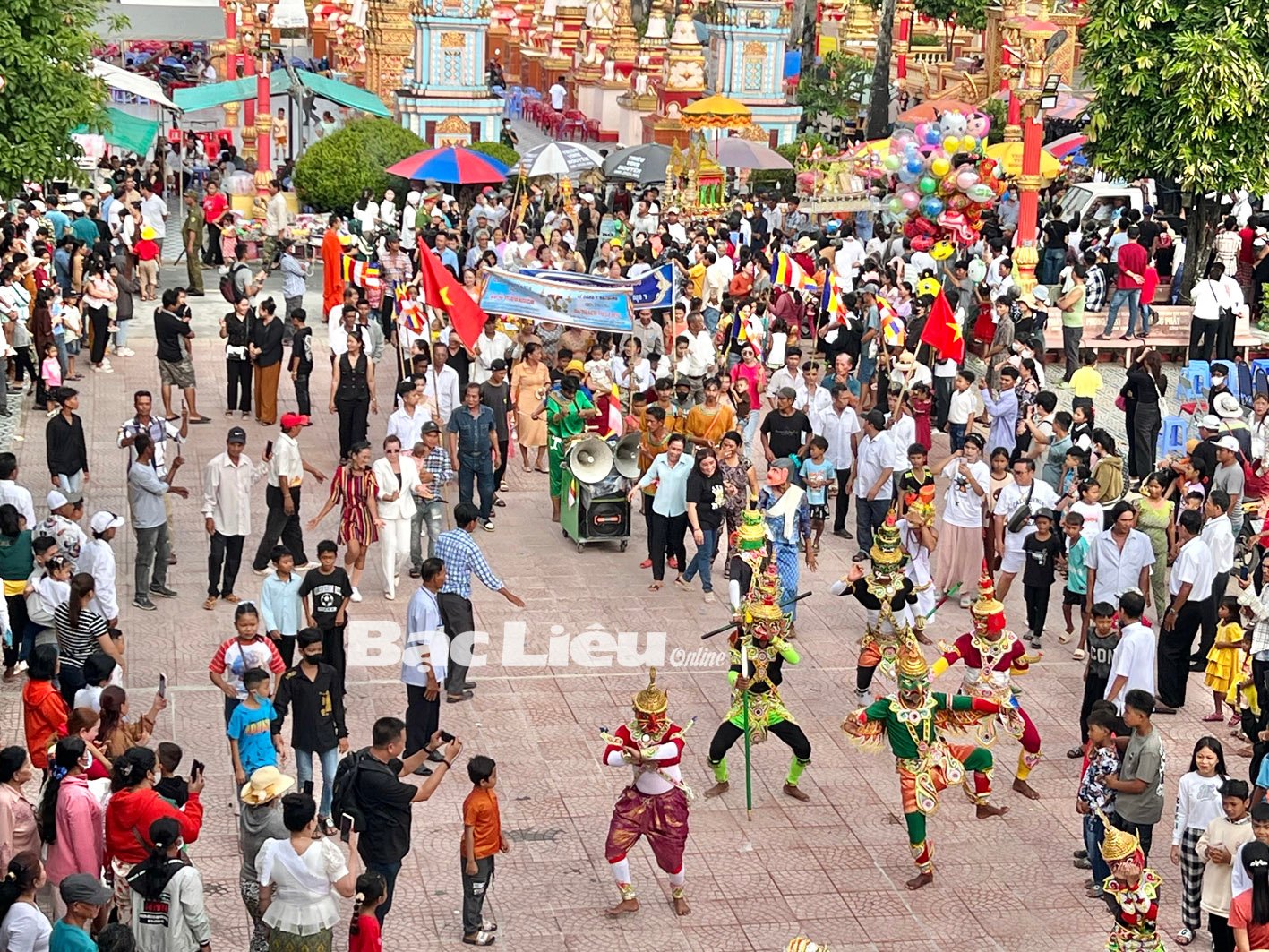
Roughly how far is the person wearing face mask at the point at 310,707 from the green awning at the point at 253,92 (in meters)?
25.3

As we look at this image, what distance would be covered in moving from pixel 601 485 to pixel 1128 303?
10554 millimetres

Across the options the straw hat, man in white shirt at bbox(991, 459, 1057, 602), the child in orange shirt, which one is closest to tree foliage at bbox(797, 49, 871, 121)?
man in white shirt at bbox(991, 459, 1057, 602)

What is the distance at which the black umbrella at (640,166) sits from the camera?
32.3 meters

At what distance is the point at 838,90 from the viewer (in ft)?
149

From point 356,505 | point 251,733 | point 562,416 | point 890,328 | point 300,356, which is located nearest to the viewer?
point 251,733

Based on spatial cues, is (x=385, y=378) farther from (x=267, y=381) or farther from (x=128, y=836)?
(x=128, y=836)

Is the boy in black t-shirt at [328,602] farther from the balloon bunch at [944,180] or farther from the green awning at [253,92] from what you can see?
the green awning at [253,92]

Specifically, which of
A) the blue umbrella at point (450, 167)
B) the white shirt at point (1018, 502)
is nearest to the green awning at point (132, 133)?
the blue umbrella at point (450, 167)

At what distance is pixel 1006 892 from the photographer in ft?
36.5

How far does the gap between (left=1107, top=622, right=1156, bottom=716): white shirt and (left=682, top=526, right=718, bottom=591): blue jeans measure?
13.3ft

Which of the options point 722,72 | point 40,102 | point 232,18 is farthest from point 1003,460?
point 232,18

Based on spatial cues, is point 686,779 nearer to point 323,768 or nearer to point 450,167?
point 323,768

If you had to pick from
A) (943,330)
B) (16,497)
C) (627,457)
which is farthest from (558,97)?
(16,497)

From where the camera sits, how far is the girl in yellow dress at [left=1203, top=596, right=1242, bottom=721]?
510 inches
